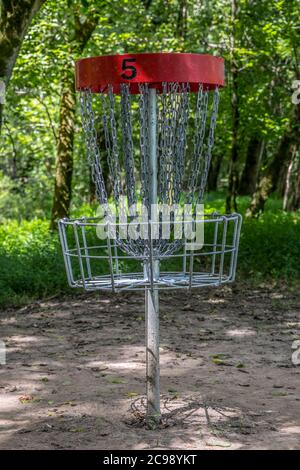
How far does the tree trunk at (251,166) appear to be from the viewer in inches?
908

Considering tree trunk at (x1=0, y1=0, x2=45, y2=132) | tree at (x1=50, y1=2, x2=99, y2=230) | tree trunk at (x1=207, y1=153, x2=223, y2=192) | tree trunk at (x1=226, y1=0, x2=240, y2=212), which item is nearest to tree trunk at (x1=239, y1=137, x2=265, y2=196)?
tree trunk at (x1=207, y1=153, x2=223, y2=192)

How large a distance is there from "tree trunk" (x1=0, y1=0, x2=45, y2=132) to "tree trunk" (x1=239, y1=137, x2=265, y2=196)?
585 inches

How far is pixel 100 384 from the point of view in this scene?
6438 mm

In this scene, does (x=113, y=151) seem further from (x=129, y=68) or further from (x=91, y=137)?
(x=129, y=68)

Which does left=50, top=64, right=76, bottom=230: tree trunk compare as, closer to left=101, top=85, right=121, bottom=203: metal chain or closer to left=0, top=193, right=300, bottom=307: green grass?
left=0, top=193, right=300, bottom=307: green grass

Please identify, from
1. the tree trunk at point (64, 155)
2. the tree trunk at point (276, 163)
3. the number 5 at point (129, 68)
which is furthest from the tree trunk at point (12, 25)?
the tree trunk at point (276, 163)

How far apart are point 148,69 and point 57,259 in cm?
739

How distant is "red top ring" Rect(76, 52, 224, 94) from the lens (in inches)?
170

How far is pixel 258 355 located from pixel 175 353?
0.76m

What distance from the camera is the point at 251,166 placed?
24.0 meters

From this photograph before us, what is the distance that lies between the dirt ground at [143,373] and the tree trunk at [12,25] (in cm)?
278

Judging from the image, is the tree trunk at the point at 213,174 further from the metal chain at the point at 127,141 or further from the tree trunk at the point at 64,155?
the metal chain at the point at 127,141

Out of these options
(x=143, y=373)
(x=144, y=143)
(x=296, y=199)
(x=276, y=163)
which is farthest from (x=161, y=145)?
(x=296, y=199)
